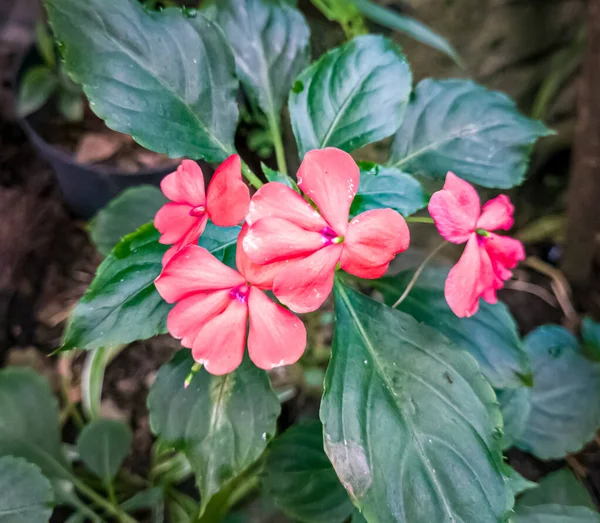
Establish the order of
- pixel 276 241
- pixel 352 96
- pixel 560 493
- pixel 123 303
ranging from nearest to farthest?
pixel 276 241
pixel 123 303
pixel 352 96
pixel 560 493

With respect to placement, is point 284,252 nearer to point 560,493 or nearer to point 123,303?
point 123,303

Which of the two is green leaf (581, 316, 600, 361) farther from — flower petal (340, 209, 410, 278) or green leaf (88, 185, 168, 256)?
green leaf (88, 185, 168, 256)

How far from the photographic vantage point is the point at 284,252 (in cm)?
43

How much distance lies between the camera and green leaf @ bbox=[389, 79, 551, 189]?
0.68 metres

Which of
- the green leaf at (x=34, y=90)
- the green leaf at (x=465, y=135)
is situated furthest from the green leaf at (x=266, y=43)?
the green leaf at (x=34, y=90)

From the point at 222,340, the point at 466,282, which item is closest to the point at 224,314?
the point at 222,340

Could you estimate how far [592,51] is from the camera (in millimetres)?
885

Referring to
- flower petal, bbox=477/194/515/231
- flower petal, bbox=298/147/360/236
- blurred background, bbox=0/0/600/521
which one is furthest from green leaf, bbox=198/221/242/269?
blurred background, bbox=0/0/600/521

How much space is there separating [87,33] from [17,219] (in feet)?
2.71

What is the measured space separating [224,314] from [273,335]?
52 mm

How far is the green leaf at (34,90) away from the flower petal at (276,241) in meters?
0.95

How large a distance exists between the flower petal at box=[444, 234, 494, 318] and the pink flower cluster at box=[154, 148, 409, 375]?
0.30ft

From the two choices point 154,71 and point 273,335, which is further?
point 154,71

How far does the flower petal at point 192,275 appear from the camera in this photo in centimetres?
45
